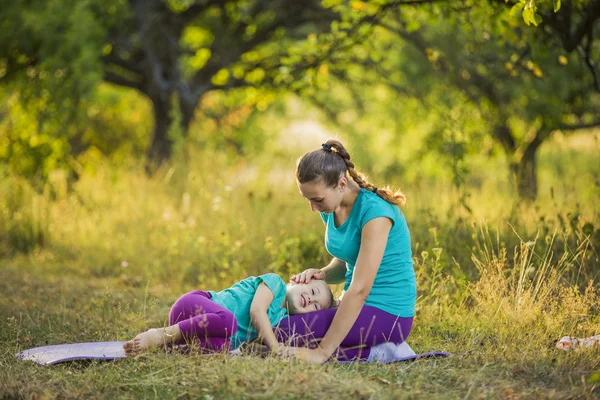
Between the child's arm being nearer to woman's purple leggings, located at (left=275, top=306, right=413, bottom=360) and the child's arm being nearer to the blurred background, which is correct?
woman's purple leggings, located at (left=275, top=306, right=413, bottom=360)

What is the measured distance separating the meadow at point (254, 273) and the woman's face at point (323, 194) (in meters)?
0.94

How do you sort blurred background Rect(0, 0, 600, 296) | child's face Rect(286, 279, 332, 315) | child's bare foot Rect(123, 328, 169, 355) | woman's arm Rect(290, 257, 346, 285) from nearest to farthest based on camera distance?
1. child's bare foot Rect(123, 328, 169, 355)
2. child's face Rect(286, 279, 332, 315)
3. woman's arm Rect(290, 257, 346, 285)
4. blurred background Rect(0, 0, 600, 296)

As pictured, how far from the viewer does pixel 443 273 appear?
223 inches

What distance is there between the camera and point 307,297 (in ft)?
14.4

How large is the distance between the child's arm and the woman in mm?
141

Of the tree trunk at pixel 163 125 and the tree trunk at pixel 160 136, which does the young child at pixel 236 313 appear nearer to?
the tree trunk at pixel 163 125

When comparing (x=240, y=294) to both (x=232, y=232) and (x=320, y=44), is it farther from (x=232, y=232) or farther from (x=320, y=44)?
(x=320, y=44)

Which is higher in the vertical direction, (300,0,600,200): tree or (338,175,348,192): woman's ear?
(300,0,600,200): tree

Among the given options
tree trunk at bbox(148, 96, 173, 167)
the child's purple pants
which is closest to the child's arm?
the child's purple pants

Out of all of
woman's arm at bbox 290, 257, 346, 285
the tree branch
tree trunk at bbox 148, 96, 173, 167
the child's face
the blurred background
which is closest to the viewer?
the child's face

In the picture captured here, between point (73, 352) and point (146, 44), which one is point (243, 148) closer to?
point (146, 44)

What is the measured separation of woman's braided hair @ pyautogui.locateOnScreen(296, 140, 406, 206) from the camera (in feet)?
13.1

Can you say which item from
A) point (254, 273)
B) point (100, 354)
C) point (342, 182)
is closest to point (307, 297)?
point (342, 182)

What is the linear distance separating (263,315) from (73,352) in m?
1.23
